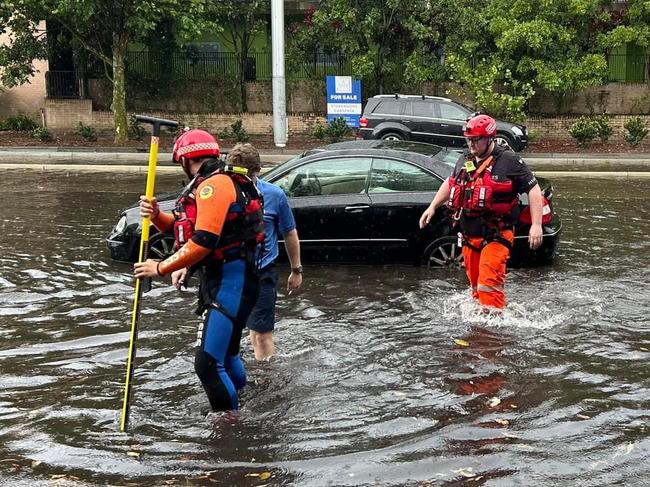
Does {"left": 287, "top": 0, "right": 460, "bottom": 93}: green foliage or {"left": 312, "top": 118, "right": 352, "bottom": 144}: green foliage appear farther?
{"left": 287, "top": 0, "right": 460, "bottom": 93}: green foliage

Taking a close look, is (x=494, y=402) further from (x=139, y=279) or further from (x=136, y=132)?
(x=136, y=132)

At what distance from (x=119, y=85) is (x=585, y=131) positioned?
1389cm

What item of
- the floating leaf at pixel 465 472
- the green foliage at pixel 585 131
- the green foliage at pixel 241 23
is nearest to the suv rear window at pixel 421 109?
the green foliage at pixel 585 131

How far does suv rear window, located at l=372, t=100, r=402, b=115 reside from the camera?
20594mm

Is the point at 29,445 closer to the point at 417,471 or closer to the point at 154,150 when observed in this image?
the point at 154,150

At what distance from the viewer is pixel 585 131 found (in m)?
22.4

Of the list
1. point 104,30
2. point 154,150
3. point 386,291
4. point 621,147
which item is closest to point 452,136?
point 621,147

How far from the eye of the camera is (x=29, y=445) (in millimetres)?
4844

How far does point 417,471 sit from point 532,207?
9.85 feet

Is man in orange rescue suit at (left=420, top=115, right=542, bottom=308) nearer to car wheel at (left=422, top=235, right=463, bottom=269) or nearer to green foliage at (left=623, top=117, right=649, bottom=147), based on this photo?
car wheel at (left=422, top=235, right=463, bottom=269)

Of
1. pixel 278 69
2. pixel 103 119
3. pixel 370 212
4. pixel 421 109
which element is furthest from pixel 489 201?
pixel 103 119

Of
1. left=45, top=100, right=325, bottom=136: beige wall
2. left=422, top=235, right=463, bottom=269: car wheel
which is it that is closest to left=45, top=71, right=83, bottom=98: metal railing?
left=45, top=100, right=325, bottom=136: beige wall

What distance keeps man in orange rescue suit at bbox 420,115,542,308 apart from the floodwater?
54cm

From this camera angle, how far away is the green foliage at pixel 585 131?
22.4m
